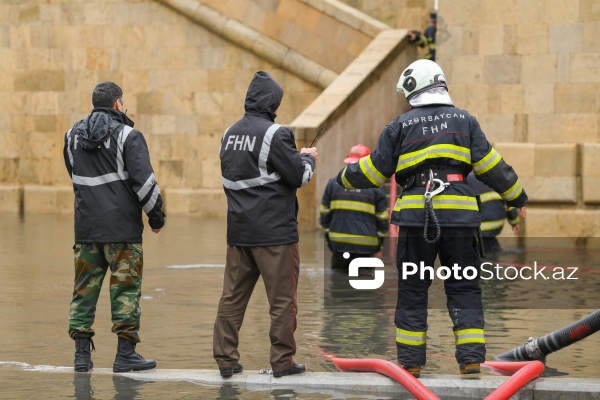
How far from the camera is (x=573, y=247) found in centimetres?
1717

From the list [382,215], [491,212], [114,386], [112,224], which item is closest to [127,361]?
[114,386]

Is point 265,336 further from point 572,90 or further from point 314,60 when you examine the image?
point 314,60

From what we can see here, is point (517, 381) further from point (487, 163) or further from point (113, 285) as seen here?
point (113, 285)

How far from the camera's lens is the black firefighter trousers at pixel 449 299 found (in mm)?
7848

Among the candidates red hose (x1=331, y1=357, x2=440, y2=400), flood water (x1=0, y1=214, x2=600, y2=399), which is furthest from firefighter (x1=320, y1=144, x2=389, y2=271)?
red hose (x1=331, y1=357, x2=440, y2=400)

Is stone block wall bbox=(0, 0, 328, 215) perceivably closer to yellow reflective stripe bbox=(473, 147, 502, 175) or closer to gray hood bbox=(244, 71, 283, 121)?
gray hood bbox=(244, 71, 283, 121)

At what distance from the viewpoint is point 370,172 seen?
812 centimetres

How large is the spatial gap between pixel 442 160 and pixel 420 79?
51cm

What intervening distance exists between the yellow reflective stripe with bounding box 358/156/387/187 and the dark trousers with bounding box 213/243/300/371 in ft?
1.88

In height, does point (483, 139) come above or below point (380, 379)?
above

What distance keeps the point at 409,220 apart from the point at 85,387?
200 cm

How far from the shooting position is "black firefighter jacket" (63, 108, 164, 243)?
27.1ft

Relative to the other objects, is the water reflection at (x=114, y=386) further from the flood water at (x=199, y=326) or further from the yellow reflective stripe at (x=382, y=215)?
the yellow reflective stripe at (x=382, y=215)

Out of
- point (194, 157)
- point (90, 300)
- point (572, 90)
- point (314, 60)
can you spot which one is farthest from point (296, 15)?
point (90, 300)
